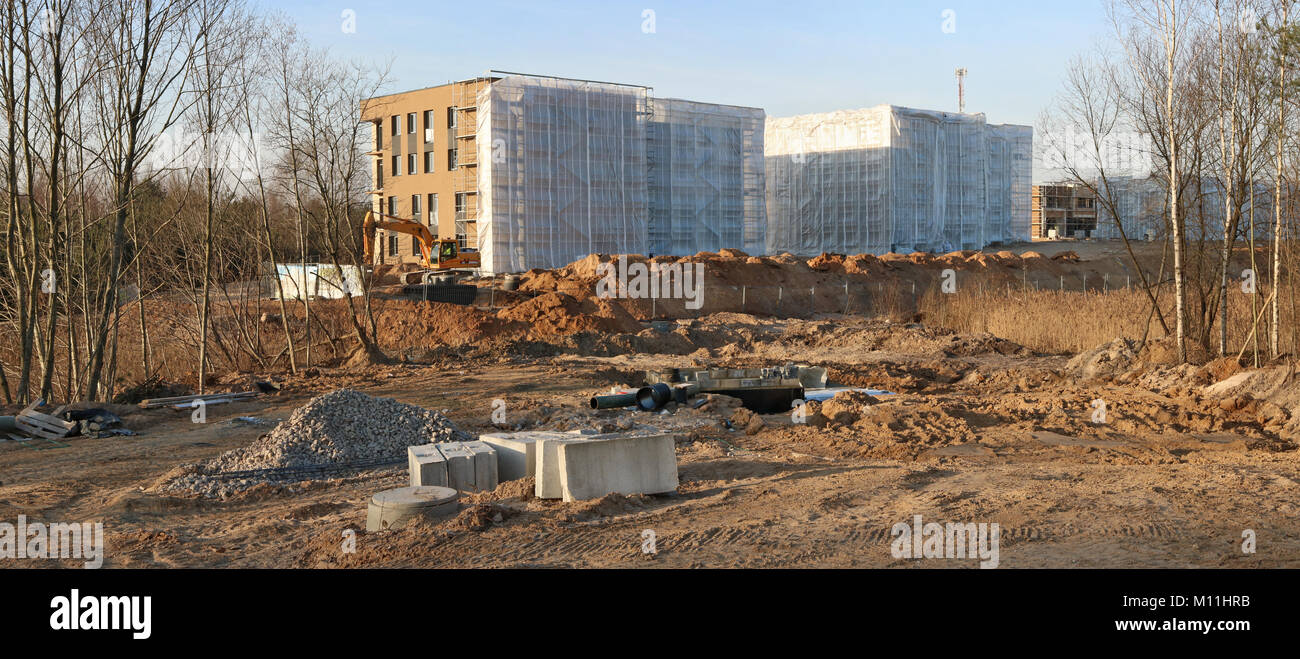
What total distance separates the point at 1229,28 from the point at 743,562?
549 inches

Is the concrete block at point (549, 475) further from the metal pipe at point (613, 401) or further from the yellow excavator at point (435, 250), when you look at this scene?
the yellow excavator at point (435, 250)

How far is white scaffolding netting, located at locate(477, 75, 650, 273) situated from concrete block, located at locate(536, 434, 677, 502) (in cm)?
3634

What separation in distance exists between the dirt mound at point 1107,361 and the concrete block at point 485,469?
11.7 metres

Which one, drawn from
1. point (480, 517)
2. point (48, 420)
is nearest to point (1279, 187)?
point (480, 517)

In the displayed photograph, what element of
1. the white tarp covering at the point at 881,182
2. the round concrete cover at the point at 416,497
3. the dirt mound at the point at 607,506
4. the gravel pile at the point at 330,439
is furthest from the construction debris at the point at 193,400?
the white tarp covering at the point at 881,182

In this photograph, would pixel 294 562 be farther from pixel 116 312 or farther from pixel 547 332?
pixel 547 332

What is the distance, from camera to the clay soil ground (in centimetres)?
654

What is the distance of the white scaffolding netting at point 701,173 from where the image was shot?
49.1m

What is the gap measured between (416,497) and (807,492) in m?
3.17

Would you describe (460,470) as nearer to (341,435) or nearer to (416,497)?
(416,497)

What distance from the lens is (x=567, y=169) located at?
45.6 metres

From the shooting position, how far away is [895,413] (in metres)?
12.5
